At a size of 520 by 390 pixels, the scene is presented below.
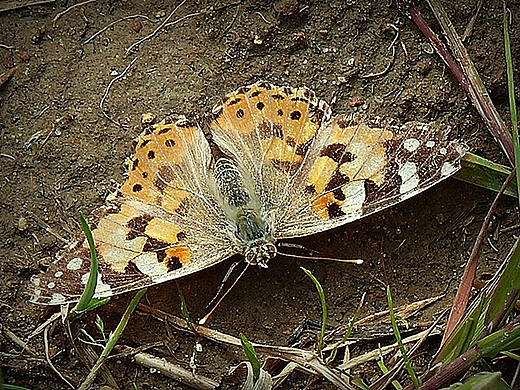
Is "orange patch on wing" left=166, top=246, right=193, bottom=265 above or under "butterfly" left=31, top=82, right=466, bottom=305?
under

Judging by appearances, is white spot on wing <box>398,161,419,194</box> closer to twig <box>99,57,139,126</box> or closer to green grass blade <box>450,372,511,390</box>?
green grass blade <box>450,372,511,390</box>

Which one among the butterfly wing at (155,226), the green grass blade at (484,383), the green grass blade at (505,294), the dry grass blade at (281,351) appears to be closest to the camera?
the green grass blade at (484,383)

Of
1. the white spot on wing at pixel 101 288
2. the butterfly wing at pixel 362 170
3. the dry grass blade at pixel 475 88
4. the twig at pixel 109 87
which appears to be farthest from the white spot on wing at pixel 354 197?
the twig at pixel 109 87

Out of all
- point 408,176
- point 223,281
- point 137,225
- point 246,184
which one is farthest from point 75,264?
point 408,176

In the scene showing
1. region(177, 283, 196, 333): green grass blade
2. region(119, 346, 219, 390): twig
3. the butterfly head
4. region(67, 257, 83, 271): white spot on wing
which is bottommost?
region(119, 346, 219, 390): twig

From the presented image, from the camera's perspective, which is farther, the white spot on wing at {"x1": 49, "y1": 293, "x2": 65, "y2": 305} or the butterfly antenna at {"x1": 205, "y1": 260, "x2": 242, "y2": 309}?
the butterfly antenna at {"x1": 205, "y1": 260, "x2": 242, "y2": 309}

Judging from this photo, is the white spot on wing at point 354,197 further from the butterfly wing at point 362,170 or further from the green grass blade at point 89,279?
the green grass blade at point 89,279

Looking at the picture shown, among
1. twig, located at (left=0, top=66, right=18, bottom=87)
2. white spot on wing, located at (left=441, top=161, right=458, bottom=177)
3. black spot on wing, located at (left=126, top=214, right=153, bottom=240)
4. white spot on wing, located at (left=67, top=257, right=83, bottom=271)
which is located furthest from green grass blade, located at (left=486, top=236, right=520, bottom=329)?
twig, located at (left=0, top=66, right=18, bottom=87)
